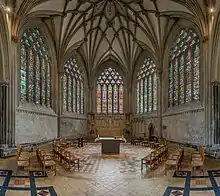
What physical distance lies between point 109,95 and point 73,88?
5678 mm

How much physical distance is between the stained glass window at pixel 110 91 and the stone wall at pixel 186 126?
947 cm

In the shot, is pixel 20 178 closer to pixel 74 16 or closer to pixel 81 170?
pixel 81 170

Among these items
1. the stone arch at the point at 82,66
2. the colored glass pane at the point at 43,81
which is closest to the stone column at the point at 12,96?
the colored glass pane at the point at 43,81

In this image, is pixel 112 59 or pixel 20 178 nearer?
pixel 20 178

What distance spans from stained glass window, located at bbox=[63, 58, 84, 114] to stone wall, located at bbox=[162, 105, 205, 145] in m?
11.3

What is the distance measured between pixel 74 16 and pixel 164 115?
1353 cm

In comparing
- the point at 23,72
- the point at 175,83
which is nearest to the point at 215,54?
the point at 175,83

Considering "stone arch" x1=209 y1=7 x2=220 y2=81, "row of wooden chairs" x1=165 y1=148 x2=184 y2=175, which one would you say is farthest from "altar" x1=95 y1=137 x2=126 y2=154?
"stone arch" x1=209 y1=7 x2=220 y2=81

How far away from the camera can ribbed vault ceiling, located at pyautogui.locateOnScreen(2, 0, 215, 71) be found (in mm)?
19469

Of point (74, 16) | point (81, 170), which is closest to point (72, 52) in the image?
point (74, 16)

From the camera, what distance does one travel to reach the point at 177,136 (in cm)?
2312

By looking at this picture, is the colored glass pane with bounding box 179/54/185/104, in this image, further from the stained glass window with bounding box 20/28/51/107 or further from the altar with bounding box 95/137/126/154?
the stained glass window with bounding box 20/28/51/107

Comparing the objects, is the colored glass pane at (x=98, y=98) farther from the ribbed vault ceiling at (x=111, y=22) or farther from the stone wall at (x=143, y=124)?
the stone wall at (x=143, y=124)

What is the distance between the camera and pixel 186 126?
70.4 feet
